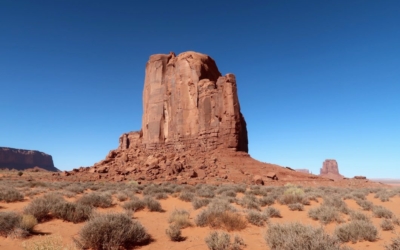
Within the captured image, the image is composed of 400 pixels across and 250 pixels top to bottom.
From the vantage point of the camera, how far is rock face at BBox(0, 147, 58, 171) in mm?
120000

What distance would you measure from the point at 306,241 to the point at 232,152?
29.8 metres

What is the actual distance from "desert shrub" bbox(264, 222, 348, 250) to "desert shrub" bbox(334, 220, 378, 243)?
2.14m

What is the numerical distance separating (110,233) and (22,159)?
15640 cm

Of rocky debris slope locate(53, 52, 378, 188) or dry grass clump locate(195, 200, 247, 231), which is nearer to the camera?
dry grass clump locate(195, 200, 247, 231)

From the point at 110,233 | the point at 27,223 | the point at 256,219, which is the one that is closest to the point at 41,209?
the point at 27,223

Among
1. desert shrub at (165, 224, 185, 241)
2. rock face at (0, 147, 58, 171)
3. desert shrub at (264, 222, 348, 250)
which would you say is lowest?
desert shrub at (165, 224, 185, 241)

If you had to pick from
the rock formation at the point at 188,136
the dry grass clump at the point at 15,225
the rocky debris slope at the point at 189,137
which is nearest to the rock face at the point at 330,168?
the rock formation at the point at 188,136

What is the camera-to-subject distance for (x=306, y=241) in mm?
4520

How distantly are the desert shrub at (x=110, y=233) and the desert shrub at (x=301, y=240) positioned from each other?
346cm

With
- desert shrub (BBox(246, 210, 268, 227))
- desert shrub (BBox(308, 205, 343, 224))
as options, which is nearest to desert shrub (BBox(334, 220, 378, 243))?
desert shrub (BBox(308, 205, 343, 224))

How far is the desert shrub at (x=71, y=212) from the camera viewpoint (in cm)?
823

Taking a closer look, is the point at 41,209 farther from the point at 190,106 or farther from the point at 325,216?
the point at 190,106

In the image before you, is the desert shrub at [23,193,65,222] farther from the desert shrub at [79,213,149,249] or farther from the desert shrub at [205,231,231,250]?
the desert shrub at [205,231,231,250]

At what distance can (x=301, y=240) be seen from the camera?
4.55 m
